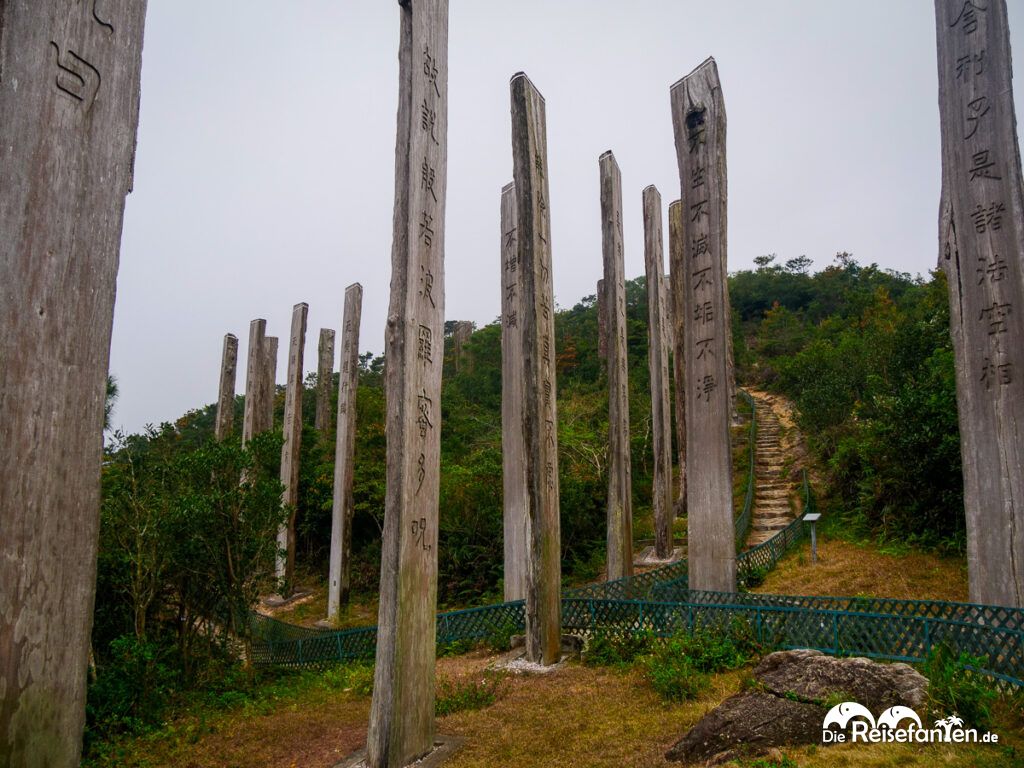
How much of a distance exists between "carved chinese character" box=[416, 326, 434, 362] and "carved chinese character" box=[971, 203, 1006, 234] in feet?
15.9

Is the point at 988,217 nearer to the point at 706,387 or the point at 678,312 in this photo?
the point at 706,387

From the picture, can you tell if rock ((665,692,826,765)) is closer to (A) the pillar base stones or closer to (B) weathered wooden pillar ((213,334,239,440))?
(A) the pillar base stones

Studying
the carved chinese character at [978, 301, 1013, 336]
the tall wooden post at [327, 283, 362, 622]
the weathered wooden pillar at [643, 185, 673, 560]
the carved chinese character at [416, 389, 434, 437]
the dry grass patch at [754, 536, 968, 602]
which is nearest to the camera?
the carved chinese character at [416, 389, 434, 437]

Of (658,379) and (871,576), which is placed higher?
(658,379)

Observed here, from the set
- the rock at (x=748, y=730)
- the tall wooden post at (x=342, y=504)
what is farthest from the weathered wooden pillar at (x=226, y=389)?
the rock at (x=748, y=730)

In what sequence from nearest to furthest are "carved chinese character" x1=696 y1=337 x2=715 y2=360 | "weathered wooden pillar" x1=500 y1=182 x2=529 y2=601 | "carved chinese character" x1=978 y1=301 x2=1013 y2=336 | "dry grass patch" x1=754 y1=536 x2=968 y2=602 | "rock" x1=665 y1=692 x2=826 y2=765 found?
"rock" x1=665 y1=692 x2=826 y2=765 → "carved chinese character" x1=978 y1=301 x2=1013 y2=336 → "carved chinese character" x1=696 y1=337 x2=715 y2=360 → "dry grass patch" x1=754 y1=536 x2=968 y2=602 → "weathered wooden pillar" x1=500 y1=182 x2=529 y2=601

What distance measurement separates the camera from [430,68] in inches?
177

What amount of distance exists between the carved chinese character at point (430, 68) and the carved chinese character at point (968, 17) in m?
4.85

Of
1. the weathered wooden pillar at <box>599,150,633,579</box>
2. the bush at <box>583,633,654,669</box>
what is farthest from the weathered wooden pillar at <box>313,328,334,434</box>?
the bush at <box>583,633,654,669</box>

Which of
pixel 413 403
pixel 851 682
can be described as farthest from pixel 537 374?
pixel 851 682

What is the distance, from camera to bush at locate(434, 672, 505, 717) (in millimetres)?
5051

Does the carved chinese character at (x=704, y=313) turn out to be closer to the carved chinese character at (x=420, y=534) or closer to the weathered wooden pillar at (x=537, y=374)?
the weathered wooden pillar at (x=537, y=374)

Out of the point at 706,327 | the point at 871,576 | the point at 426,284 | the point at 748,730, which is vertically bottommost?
the point at 748,730

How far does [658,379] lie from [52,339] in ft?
34.9
